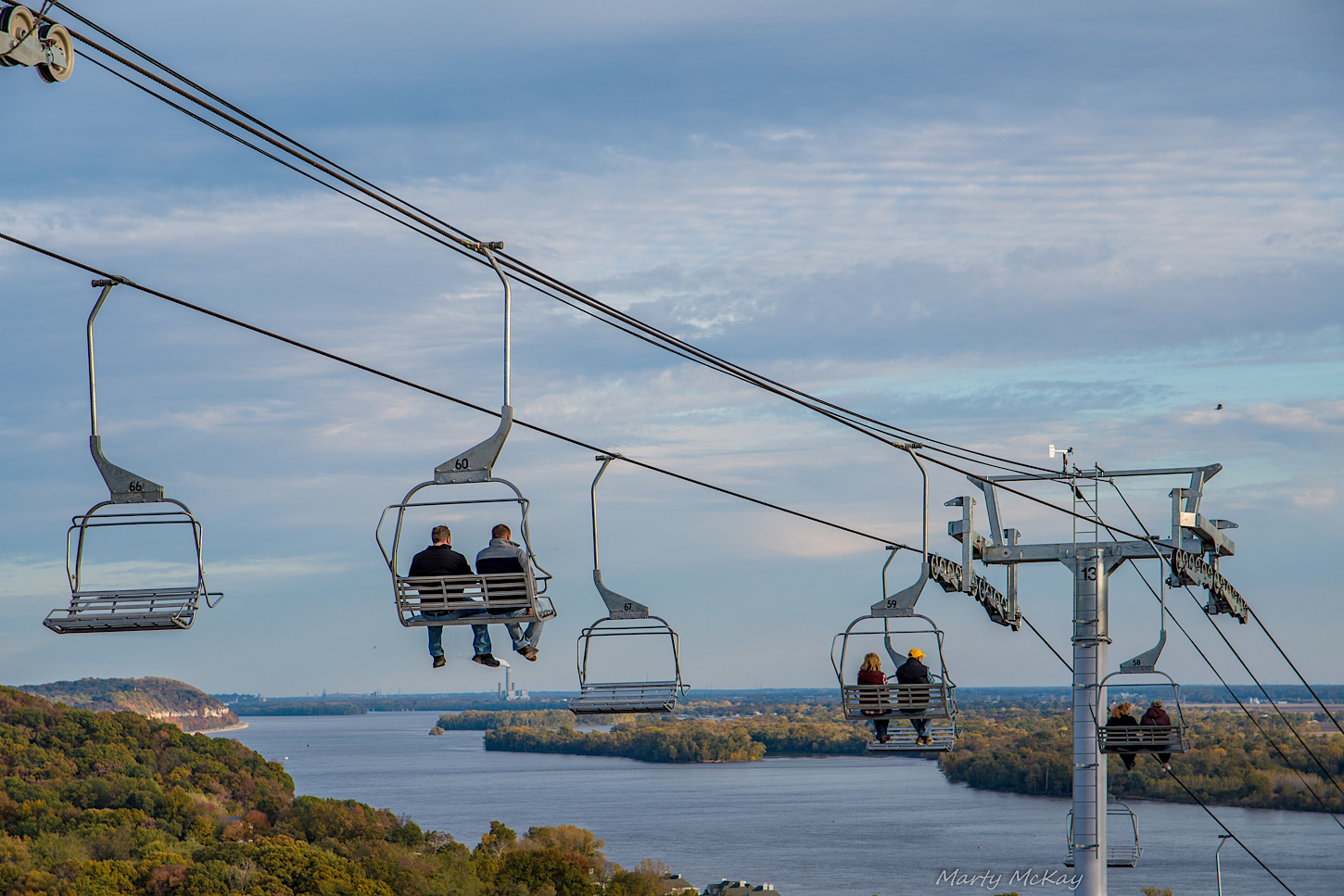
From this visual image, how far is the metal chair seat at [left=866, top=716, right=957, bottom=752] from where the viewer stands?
1288cm

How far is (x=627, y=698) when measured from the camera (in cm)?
958

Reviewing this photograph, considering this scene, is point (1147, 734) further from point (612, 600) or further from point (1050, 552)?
point (612, 600)

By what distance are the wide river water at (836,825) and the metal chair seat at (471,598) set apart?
5626cm

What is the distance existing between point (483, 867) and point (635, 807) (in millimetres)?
51640

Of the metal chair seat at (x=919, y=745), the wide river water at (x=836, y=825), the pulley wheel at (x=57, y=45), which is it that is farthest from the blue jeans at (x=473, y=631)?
the wide river water at (x=836, y=825)

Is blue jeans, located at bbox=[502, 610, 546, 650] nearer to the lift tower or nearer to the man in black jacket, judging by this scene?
the man in black jacket

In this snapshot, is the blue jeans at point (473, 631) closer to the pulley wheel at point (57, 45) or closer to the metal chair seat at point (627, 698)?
the metal chair seat at point (627, 698)

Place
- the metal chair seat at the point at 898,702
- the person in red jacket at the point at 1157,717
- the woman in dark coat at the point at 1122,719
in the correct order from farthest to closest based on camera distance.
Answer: the person in red jacket at the point at 1157,717 → the woman in dark coat at the point at 1122,719 → the metal chair seat at the point at 898,702

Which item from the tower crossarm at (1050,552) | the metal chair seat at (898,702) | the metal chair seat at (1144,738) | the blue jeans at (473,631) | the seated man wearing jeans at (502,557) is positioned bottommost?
the metal chair seat at (1144,738)

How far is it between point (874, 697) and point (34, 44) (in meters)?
8.21

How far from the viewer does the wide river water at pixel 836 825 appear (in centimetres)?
6569

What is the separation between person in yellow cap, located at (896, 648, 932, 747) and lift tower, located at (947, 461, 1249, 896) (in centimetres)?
437

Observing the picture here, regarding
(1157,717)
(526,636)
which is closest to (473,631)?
(526,636)

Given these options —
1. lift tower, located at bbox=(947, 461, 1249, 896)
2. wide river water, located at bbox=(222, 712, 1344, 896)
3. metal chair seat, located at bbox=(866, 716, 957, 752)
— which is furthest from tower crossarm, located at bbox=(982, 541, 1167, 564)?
wide river water, located at bbox=(222, 712, 1344, 896)
